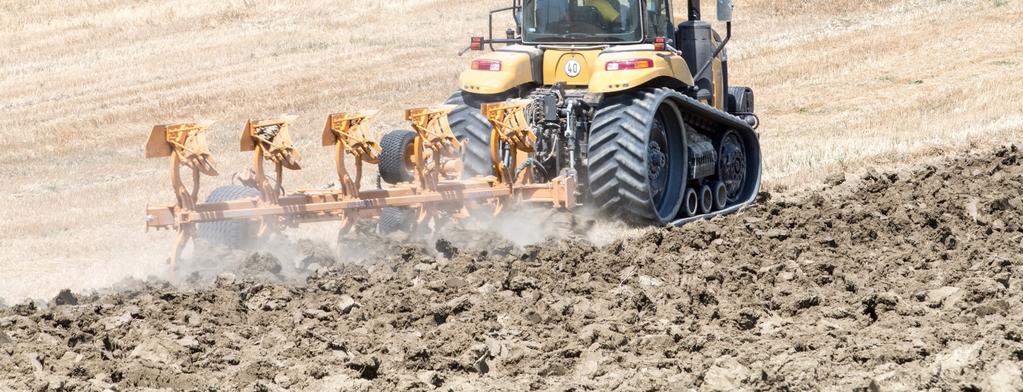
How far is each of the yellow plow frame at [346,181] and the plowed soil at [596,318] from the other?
48 cm

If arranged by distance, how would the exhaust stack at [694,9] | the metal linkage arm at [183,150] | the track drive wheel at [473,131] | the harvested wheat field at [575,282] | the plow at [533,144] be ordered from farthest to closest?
the exhaust stack at [694,9] → the track drive wheel at [473,131] → the plow at [533,144] → the metal linkage arm at [183,150] → the harvested wheat field at [575,282]

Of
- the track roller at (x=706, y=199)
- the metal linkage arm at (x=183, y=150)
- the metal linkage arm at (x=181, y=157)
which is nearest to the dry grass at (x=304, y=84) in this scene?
the metal linkage arm at (x=181, y=157)

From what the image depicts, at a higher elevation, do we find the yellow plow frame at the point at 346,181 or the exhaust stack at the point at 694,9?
the exhaust stack at the point at 694,9

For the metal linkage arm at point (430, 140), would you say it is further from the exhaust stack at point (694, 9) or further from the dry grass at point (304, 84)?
the exhaust stack at point (694, 9)

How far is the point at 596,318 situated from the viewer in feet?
21.9

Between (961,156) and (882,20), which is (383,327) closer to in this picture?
(961,156)

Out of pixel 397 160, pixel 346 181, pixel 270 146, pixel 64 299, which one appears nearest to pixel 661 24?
pixel 397 160

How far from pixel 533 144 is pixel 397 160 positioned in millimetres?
1197

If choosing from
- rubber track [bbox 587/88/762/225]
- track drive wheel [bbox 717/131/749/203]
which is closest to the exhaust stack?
track drive wheel [bbox 717/131/749/203]

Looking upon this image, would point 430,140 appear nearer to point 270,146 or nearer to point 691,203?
point 270,146

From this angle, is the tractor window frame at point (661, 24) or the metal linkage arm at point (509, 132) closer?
the metal linkage arm at point (509, 132)

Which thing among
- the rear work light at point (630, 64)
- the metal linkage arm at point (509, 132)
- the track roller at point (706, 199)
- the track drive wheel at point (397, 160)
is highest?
the rear work light at point (630, 64)

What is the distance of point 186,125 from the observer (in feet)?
29.9

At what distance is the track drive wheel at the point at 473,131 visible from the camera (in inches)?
408
